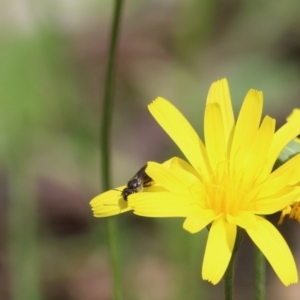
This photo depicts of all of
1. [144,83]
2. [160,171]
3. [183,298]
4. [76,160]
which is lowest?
[183,298]

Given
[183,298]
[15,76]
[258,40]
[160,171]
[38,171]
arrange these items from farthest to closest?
[258,40]
[38,171]
[15,76]
[183,298]
[160,171]

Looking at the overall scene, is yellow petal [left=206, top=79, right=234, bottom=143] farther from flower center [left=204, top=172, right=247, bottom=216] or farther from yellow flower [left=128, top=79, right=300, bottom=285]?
flower center [left=204, top=172, right=247, bottom=216]

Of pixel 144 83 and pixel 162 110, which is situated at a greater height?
pixel 144 83

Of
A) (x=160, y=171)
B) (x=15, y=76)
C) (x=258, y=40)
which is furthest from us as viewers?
A: (x=258, y=40)

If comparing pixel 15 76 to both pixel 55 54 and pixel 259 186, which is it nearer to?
pixel 55 54

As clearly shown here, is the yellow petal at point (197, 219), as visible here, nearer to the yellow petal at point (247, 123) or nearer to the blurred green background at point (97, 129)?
the yellow petal at point (247, 123)

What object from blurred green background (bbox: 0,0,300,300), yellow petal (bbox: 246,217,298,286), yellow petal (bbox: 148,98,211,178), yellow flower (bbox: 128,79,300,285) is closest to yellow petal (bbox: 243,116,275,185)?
yellow flower (bbox: 128,79,300,285)

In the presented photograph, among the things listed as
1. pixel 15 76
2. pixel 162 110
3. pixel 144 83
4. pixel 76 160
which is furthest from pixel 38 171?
pixel 162 110
